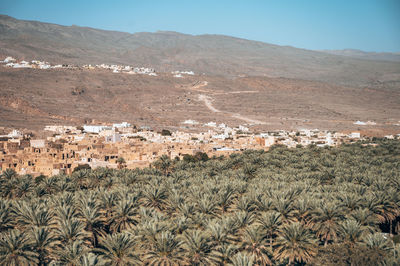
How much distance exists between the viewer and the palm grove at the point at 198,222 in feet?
49.0

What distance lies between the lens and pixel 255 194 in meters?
21.3

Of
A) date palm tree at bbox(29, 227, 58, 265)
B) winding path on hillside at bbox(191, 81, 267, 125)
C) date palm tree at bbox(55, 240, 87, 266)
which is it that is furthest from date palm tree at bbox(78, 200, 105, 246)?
winding path on hillside at bbox(191, 81, 267, 125)

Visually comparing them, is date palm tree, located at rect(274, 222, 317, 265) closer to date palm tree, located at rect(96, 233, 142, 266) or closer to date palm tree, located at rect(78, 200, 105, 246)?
date palm tree, located at rect(96, 233, 142, 266)

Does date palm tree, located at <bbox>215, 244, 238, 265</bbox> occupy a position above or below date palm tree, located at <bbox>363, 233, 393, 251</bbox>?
below

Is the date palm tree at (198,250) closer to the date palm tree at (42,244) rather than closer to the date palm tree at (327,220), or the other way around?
the date palm tree at (42,244)

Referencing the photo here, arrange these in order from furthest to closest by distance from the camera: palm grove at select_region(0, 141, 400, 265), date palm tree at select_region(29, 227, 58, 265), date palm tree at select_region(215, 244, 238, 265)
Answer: date palm tree at select_region(29, 227, 58, 265) < palm grove at select_region(0, 141, 400, 265) < date palm tree at select_region(215, 244, 238, 265)

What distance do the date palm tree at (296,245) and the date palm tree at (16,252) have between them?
369 inches

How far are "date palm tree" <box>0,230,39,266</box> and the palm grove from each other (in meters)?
0.04

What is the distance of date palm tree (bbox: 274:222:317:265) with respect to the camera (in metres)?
16.3

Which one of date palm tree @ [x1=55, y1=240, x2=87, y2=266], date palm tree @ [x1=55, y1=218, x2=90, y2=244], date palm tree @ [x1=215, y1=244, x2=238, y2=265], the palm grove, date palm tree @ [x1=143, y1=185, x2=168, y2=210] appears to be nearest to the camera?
date palm tree @ [x1=55, y1=240, x2=87, y2=266]

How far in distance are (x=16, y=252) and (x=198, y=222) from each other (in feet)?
25.2

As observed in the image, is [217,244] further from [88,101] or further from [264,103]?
[264,103]

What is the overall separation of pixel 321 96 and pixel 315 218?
113m

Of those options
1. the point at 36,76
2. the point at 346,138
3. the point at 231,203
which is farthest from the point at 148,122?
the point at 231,203
